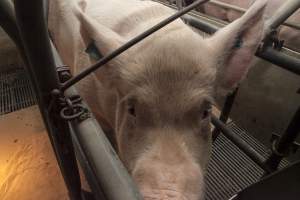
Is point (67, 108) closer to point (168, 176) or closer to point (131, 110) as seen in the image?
point (168, 176)

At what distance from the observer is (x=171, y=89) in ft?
4.67

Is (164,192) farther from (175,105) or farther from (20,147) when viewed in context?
(20,147)

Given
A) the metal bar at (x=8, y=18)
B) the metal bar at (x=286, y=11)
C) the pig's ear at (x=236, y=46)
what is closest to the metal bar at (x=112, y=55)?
the metal bar at (x=8, y=18)

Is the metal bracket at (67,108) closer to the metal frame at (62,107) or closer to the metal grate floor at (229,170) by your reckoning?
the metal frame at (62,107)

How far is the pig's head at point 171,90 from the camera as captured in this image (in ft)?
4.38

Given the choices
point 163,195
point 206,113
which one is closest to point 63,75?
point 163,195

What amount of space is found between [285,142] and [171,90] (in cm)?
98

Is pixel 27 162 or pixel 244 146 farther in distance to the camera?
pixel 27 162

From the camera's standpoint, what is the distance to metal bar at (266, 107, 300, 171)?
187 cm

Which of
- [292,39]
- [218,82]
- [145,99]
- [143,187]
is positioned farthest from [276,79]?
[143,187]

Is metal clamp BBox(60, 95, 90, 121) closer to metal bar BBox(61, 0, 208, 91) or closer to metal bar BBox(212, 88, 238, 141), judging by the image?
metal bar BBox(61, 0, 208, 91)

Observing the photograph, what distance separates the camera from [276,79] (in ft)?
8.60

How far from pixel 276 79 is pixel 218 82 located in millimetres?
1169

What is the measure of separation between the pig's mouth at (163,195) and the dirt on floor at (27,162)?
1909 mm
